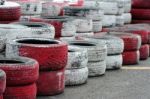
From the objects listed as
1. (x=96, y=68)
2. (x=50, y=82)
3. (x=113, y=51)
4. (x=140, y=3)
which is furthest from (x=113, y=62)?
(x=140, y=3)

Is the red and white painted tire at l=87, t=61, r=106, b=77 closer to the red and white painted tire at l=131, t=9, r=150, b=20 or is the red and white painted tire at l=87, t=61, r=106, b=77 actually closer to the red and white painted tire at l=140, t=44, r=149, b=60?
the red and white painted tire at l=140, t=44, r=149, b=60

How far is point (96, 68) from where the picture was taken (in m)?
7.78

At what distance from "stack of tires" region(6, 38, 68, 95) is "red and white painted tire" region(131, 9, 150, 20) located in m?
6.35

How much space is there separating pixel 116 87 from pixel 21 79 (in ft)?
6.01

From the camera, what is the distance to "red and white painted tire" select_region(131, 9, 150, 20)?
12.6 m

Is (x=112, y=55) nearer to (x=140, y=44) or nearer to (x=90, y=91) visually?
(x=140, y=44)

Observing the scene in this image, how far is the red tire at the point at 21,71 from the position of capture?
569 centimetres

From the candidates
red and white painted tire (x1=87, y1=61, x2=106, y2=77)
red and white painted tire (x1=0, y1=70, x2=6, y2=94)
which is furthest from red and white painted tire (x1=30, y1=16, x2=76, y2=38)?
red and white painted tire (x1=0, y1=70, x2=6, y2=94)

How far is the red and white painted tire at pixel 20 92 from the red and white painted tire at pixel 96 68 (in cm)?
196

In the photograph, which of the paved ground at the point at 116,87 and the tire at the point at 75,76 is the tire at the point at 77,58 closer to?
the tire at the point at 75,76

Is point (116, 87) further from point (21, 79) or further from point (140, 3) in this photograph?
point (140, 3)

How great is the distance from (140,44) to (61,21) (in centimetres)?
179

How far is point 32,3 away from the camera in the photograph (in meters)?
10.3

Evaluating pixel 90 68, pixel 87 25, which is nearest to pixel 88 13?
pixel 87 25
